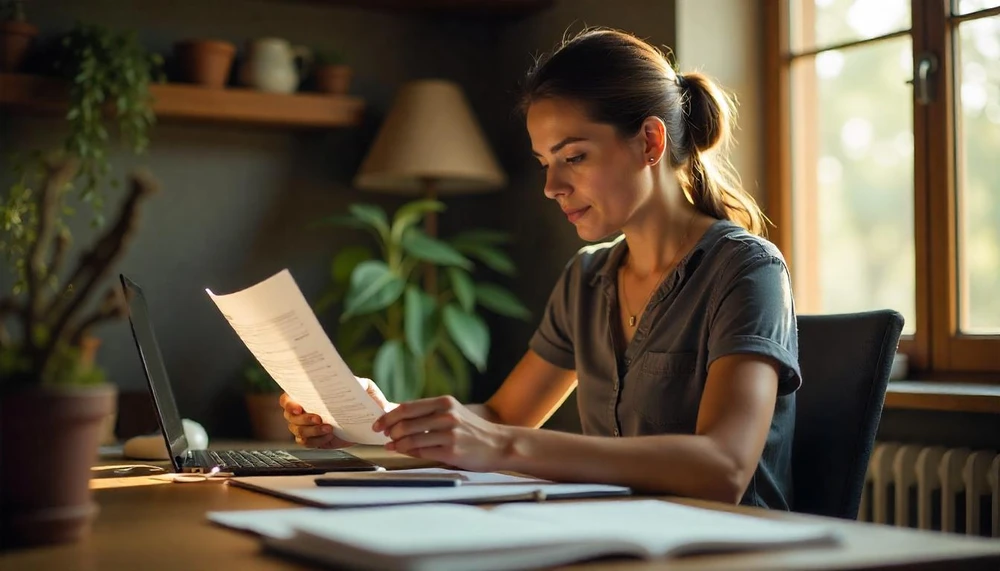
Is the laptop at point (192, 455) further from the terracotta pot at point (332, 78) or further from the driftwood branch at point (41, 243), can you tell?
the terracotta pot at point (332, 78)

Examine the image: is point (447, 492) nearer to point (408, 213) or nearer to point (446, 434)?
point (446, 434)

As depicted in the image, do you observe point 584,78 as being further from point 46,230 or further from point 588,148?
point 46,230

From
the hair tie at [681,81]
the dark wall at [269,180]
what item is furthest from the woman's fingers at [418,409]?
the dark wall at [269,180]

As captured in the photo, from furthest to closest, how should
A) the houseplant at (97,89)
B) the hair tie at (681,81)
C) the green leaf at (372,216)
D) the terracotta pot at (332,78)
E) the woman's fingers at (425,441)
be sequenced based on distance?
the terracotta pot at (332,78)
the green leaf at (372,216)
the houseplant at (97,89)
the hair tie at (681,81)
the woman's fingers at (425,441)

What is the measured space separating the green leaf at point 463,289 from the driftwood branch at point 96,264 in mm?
2143

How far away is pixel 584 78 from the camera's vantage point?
5.79 feet

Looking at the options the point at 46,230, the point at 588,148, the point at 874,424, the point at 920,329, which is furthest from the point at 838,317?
the point at 46,230

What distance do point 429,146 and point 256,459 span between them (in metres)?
1.53

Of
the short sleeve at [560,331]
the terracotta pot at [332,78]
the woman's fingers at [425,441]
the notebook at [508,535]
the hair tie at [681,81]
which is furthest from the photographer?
the terracotta pot at [332,78]

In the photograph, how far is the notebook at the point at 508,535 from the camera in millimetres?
810

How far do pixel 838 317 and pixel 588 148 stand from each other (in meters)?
0.44

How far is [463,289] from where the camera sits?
10.2 feet

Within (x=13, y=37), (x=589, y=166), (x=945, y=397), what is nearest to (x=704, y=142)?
(x=589, y=166)

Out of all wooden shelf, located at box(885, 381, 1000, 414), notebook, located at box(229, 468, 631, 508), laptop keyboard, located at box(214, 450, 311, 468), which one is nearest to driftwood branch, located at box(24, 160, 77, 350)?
notebook, located at box(229, 468, 631, 508)
